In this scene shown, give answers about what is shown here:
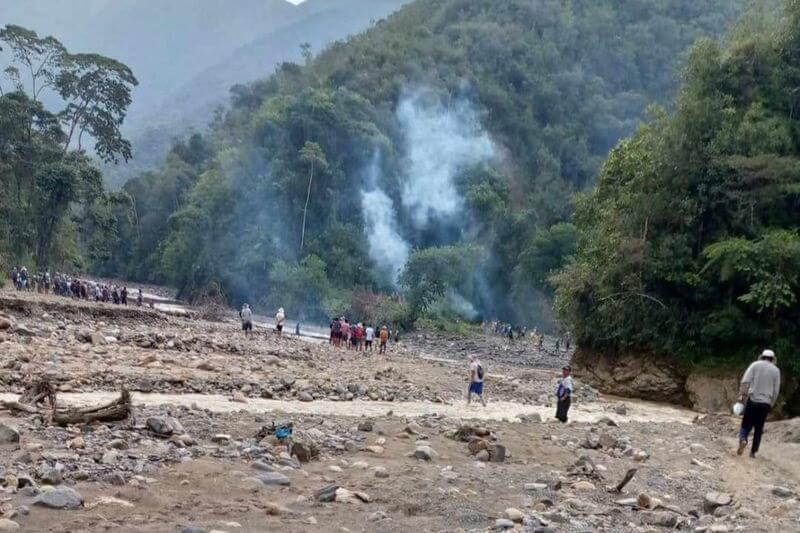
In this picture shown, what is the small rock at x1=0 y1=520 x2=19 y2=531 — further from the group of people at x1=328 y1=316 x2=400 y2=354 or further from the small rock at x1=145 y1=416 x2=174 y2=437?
the group of people at x1=328 y1=316 x2=400 y2=354

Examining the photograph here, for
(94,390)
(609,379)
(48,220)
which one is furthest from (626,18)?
(94,390)

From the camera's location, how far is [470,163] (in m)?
76.7

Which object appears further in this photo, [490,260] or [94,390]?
[490,260]

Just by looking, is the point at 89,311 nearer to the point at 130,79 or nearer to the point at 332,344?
the point at 332,344

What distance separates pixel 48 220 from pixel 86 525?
50.2 m

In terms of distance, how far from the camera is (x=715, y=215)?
2711 centimetres

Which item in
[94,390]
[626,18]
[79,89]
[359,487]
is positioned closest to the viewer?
[359,487]

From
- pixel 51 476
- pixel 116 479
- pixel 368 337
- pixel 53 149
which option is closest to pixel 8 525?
pixel 51 476

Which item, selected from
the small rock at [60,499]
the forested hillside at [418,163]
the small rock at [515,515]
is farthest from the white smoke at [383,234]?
the small rock at [60,499]

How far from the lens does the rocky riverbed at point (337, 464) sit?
22.1 ft

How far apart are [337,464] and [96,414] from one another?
273 cm

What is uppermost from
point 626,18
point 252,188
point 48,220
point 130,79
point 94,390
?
point 626,18

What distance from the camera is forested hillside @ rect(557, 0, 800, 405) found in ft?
81.8

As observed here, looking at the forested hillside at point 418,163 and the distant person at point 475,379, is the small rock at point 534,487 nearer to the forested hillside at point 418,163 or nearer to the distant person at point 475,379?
the distant person at point 475,379
